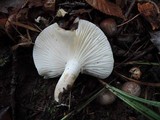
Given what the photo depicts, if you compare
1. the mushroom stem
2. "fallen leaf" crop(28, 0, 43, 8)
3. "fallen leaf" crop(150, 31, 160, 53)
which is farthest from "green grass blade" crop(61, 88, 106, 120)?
"fallen leaf" crop(28, 0, 43, 8)

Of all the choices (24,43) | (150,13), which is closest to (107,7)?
(150,13)

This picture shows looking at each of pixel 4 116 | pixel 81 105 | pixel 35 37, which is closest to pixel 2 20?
pixel 35 37

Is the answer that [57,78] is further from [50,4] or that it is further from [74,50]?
[50,4]

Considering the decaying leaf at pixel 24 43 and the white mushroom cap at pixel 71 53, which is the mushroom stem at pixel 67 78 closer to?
the white mushroom cap at pixel 71 53

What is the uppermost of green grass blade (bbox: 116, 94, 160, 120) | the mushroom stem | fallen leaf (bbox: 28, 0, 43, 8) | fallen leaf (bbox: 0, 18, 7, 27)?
fallen leaf (bbox: 28, 0, 43, 8)

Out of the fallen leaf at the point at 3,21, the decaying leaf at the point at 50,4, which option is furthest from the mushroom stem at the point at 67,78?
the fallen leaf at the point at 3,21

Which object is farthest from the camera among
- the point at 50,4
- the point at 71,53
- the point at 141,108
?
the point at 50,4

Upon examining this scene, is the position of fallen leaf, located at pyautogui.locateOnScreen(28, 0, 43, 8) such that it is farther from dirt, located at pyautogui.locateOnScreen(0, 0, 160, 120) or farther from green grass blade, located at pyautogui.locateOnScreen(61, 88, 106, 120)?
green grass blade, located at pyautogui.locateOnScreen(61, 88, 106, 120)
